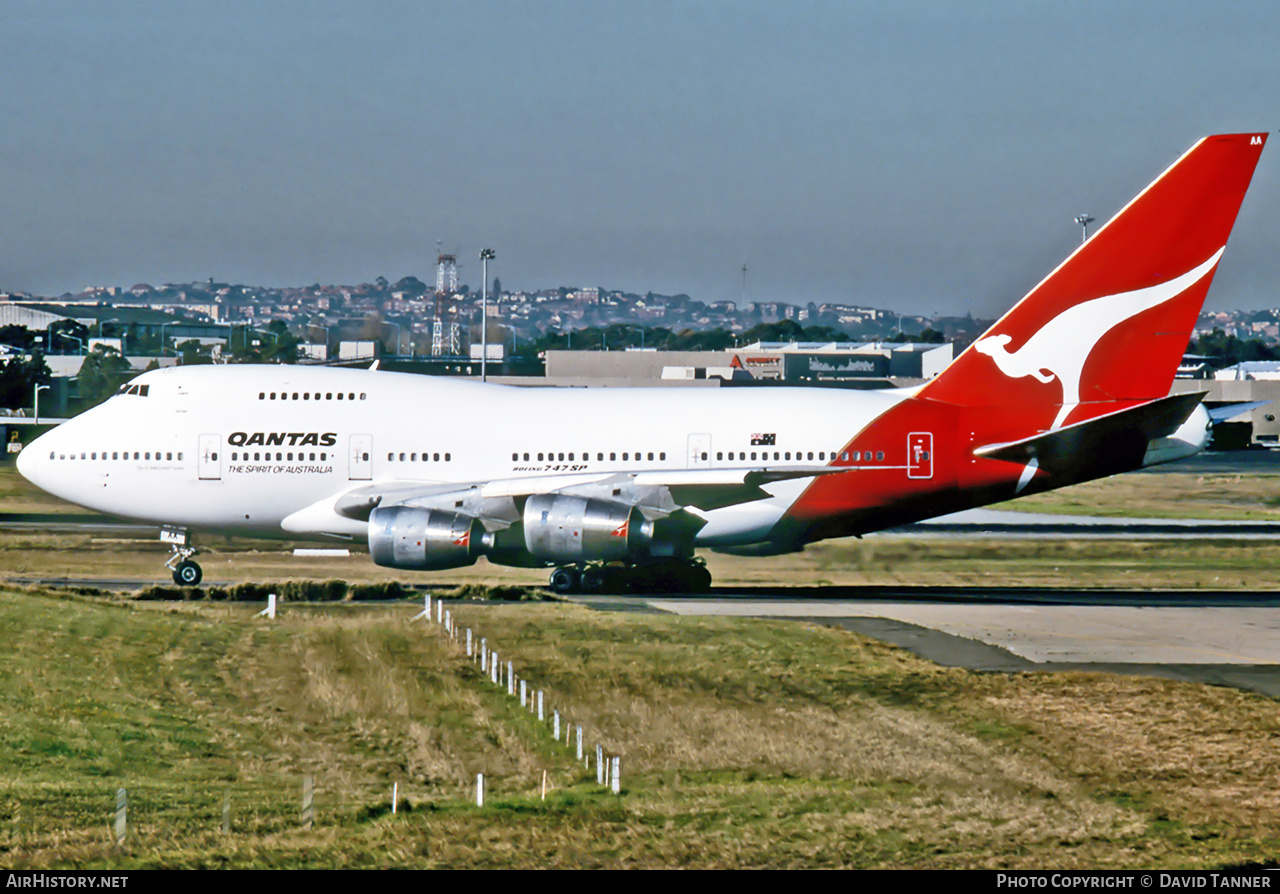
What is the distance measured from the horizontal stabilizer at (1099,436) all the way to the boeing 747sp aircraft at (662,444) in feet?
0.19

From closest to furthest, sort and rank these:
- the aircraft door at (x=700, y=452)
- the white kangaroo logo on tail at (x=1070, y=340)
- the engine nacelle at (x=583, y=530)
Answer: the engine nacelle at (x=583, y=530), the white kangaroo logo on tail at (x=1070, y=340), the aircraft door at (x=700, y=452)

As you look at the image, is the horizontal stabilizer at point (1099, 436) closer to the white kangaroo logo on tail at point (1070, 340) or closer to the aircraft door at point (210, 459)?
the white kangaroo logo on tail at point (1070, 340)

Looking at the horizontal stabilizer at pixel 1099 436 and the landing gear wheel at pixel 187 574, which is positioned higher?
the horizontal stabilizer at pixel 1099 436

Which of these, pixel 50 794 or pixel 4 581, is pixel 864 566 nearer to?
pixel 4 581

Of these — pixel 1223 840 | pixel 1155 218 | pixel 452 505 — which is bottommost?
pixel 1223 840

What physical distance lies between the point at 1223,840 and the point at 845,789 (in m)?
4.41

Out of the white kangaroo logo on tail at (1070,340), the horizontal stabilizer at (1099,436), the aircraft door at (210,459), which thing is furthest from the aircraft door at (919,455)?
the aircraft door at (210,459)

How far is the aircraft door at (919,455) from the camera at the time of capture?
35438mm

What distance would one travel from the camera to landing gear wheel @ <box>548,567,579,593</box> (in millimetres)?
36625

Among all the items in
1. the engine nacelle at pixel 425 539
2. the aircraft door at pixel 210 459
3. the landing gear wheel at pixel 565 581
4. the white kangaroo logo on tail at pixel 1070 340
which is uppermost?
the white kangaroo logo on tail at pixel 1070 340

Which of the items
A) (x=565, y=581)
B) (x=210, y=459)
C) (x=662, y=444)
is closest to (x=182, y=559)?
(x=210, y=459)

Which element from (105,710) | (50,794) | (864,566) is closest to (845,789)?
(50,794)

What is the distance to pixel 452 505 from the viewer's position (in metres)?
35.7

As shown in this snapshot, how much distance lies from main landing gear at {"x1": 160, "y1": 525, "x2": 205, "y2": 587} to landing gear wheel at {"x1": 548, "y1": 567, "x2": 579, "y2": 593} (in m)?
9.45
